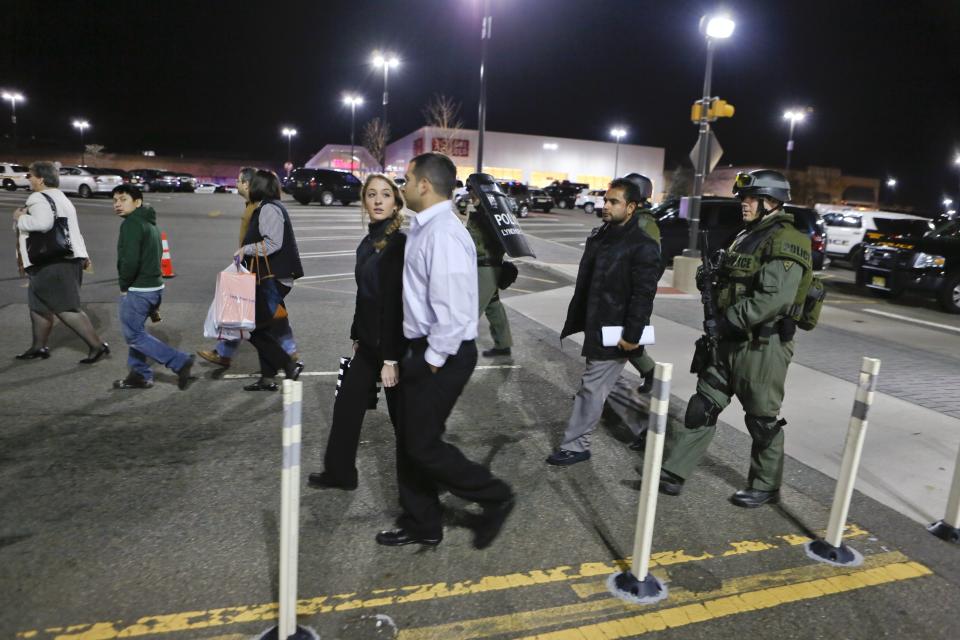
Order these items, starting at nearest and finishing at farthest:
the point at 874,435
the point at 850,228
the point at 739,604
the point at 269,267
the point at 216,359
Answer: the point at 739,604 < the point at 874,435 < the point at 269,267 < the point at 216,359 < the point at 850,228

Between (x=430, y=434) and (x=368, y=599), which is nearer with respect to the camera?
(x=368, y=599)

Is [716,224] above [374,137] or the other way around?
the other way around

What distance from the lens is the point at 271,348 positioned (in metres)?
5.69

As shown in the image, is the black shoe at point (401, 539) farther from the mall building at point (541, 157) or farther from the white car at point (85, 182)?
the mall building at point (541, 157)

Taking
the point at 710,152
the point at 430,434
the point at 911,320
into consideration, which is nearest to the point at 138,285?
the point at 430,434

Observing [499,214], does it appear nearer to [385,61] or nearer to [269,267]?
[269,267]

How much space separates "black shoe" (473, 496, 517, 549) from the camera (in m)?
3.39

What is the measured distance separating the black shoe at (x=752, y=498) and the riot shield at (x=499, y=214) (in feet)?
7.77

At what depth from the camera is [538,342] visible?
313 inches

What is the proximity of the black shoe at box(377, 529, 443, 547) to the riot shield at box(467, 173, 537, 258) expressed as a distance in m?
2.52

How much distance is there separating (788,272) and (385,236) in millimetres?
2194

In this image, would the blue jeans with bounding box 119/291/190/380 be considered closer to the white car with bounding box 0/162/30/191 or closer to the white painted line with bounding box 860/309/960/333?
the white painted line with bounding box 860/309/960/333

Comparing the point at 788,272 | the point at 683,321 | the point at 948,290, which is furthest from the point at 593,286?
the point at 948,290

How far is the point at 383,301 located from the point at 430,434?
0.68 m
